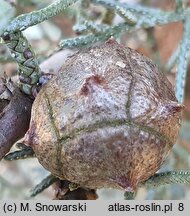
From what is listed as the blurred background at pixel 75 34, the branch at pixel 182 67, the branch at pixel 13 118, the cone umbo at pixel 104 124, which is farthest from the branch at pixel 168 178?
the blurred background at pixel 75 34

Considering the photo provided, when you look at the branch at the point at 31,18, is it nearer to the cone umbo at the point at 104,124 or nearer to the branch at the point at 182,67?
the cone umbo at the point at 104,124

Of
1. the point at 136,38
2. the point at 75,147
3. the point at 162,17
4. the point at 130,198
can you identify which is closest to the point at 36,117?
the point at 75,147

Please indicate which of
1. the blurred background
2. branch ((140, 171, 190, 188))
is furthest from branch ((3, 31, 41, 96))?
the blurred background

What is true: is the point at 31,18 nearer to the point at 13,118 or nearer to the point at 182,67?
the point at 13,118

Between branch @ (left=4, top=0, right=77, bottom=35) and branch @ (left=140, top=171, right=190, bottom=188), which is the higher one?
branch @ (left=4, top=0, right=77, bottom=35)

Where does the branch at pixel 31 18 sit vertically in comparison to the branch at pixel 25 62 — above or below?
above

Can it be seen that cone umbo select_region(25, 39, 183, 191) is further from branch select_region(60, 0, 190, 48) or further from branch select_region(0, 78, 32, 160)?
branch select_region(60, 0, 190, 48)

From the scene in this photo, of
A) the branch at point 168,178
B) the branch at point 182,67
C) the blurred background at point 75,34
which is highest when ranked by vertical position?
the branch at point 182,67
